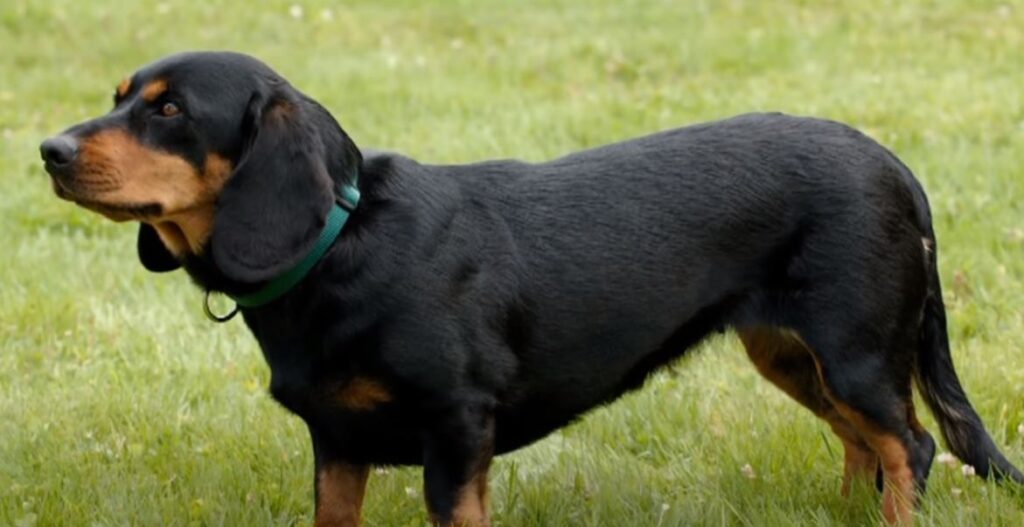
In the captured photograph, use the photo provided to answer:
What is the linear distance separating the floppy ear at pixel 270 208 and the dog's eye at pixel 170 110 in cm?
21

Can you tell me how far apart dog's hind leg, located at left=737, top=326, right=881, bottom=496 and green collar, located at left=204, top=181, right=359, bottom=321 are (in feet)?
4.30

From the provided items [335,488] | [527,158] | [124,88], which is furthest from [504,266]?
[527,158]

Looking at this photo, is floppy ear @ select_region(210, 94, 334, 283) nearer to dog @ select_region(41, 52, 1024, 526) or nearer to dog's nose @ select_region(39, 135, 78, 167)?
dog @ select_region(41, 52, 1024, 526)

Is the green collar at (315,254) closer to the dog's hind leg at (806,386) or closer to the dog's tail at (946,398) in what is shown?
the dog's hind leg at (806,386)

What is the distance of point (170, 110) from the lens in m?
3.86

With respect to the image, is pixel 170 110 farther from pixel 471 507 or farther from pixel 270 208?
pixel 471 507

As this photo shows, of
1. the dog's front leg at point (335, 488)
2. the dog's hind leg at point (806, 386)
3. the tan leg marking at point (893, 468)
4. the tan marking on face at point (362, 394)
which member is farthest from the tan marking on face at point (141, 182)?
the tan leg marking at point (893, 468)

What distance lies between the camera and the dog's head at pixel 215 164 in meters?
3.76

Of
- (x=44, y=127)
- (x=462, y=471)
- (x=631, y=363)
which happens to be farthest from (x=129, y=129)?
(x=44, y=127)

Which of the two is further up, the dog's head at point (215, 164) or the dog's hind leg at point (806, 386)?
the dog's head at point (215, 164)

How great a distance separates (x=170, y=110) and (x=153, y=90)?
0.08 meters

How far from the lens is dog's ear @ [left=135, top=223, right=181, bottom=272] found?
4.19 metres

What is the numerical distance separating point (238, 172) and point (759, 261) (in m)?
1.44

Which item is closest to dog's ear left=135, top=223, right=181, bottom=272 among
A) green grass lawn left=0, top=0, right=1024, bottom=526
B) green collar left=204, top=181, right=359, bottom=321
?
green collar left=204, top=181, right=359, bottom=321
